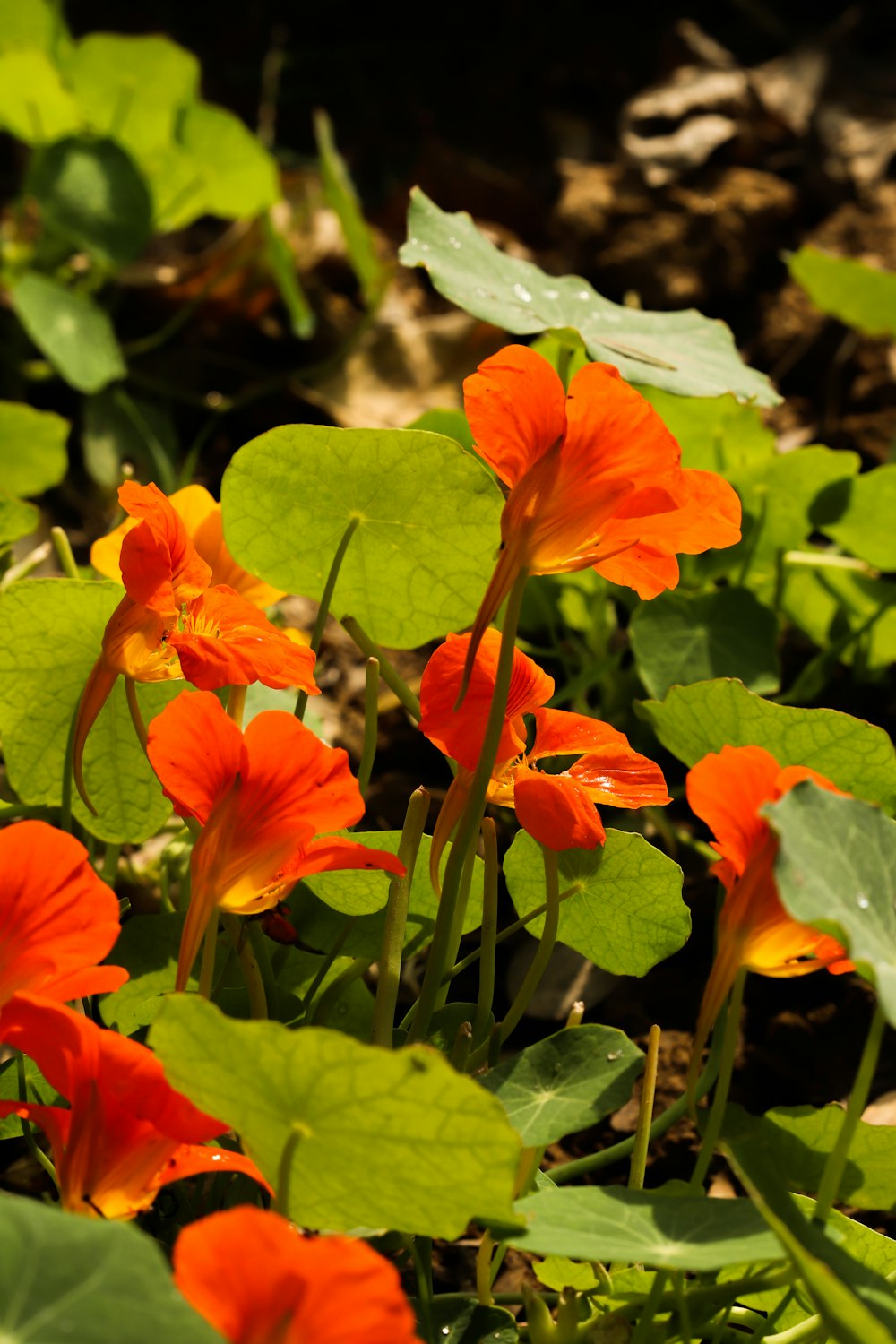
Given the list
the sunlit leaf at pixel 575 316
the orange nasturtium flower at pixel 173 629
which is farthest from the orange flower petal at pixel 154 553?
the sunlit leaf at pixel 575 316

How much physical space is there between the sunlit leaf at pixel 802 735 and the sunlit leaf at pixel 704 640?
35 cm

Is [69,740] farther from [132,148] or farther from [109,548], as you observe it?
[132,148]

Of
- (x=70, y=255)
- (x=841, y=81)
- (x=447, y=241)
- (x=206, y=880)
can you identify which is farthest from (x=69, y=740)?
(x=841, y=81)

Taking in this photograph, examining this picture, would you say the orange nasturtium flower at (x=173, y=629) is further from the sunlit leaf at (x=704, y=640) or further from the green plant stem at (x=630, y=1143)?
the sunlit leaf at (x=704, y=640)

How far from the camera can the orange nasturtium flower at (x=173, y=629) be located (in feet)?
2.33

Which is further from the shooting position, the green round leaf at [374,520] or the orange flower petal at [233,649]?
the green round leaf at [374,520]

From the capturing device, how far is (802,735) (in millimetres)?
859

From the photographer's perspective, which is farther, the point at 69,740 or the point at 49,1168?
the point at 69,740

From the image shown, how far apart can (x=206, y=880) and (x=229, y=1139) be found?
291 millimetres

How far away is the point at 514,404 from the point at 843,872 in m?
0.30

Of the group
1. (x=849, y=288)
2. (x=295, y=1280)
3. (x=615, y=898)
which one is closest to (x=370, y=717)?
(x=615, y=898)

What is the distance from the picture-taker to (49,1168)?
2.41 feet

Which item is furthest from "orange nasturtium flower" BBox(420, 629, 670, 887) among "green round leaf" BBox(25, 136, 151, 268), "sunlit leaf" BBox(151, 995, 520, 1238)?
"green round leaf" BBox(25, 136, 151, 268)

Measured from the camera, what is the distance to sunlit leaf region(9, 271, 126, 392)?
179cm
